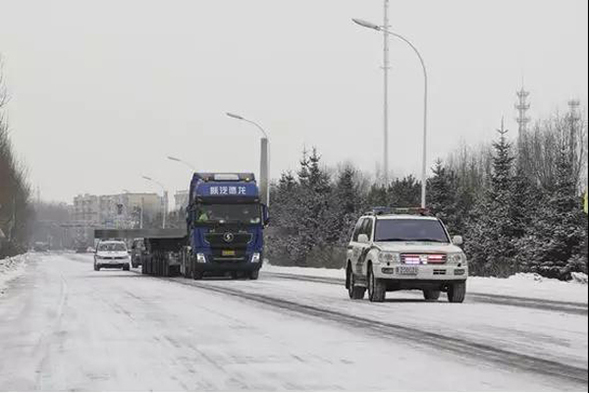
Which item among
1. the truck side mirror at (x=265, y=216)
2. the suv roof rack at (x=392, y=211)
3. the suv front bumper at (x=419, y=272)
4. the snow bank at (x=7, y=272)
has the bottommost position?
the snow bank at (x=7, y=272)

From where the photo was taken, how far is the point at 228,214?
39625 mm

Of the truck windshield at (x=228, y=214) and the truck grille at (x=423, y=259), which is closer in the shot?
the truck grille at (x=423, y=259)

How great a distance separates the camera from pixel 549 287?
3183cm

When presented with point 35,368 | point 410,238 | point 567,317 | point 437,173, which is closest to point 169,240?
point 437,173

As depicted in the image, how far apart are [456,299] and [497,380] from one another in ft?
45.8

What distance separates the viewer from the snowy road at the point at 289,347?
9.88 meters

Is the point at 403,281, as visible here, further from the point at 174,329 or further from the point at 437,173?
the point at 437,173

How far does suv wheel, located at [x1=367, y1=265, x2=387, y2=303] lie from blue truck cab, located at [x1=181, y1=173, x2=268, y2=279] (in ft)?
53.6

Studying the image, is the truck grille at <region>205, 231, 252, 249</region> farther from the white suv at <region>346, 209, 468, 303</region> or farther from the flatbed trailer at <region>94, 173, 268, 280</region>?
the white suv at <region>346, 209, 468, 303</region>

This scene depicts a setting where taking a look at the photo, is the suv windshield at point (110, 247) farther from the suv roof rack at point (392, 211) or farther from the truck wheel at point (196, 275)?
the suv roof rack at point (392, 211)

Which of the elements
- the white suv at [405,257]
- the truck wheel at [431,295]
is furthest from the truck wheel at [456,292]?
the truck wheel at [431,295]

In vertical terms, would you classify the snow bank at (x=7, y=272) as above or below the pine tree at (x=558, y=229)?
below

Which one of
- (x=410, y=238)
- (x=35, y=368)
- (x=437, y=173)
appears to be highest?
(x=437, y=173)

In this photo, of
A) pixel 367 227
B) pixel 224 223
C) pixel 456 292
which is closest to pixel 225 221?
pixel 224 223
